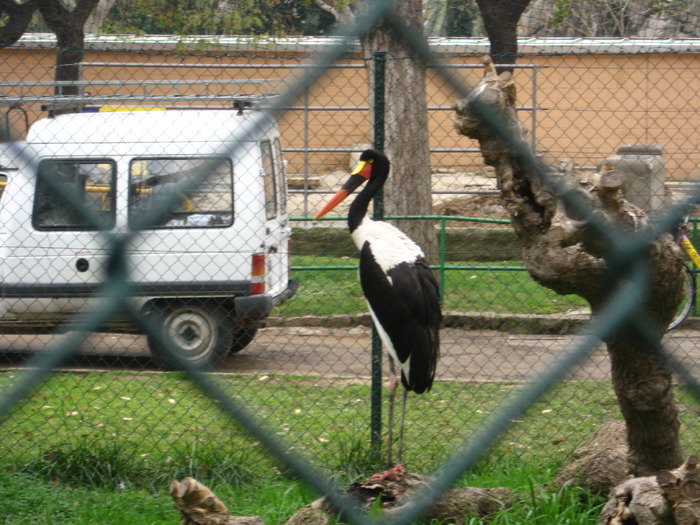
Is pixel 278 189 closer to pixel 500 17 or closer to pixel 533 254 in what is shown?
pixel 500 17

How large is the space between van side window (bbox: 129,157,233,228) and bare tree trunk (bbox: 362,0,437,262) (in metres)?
0.99

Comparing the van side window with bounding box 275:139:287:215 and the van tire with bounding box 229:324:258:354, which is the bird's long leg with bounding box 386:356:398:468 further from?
the van side window with bounding box 275:139:287:215

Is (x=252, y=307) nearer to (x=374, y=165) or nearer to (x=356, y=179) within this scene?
(x=356, y=179)

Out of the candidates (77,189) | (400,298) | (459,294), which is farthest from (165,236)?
(459,294)

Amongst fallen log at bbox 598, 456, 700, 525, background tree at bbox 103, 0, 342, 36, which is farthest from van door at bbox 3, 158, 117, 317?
fallen log at bbox 598, 456, 700, 525

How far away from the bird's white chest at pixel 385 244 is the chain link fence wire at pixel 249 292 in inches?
24.4

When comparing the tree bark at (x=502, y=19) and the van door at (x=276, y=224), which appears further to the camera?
the van door at (x=276, y=224)

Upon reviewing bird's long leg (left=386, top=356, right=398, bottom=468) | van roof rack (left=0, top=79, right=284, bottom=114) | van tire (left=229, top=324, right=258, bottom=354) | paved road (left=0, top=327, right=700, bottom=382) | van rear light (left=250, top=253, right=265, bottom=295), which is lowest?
paved road (left=0, top=327, right=700, bottom=382)

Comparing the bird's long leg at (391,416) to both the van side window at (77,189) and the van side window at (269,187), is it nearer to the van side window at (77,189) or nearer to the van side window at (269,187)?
the van side window at (77,189)

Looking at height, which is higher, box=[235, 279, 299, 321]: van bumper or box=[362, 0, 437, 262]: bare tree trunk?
box=[362, 0, 437, 262]: bare tree trunk

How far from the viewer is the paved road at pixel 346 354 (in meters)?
6.39

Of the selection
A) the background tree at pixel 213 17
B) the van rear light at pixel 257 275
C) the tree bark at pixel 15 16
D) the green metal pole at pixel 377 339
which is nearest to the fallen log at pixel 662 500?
the green metal pole at pixel 377 339

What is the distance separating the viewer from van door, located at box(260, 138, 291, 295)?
21.5 feet

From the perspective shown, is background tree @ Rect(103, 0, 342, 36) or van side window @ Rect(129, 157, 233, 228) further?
background tree @ Rect(103, 0, 342, 36)
